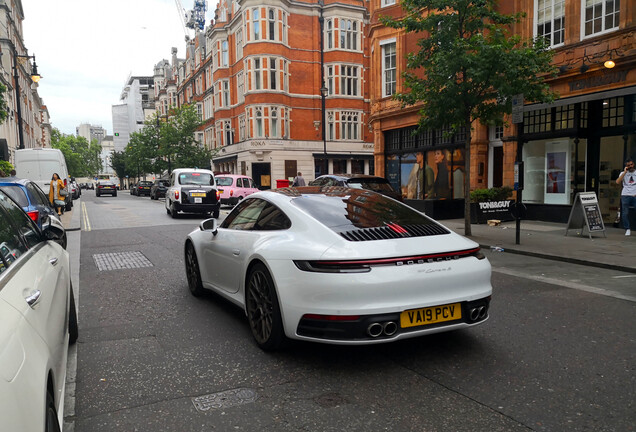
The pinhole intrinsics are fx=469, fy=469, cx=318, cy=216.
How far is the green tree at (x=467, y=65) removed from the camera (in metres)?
10.7

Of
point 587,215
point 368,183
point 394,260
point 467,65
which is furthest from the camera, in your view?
point 368,183

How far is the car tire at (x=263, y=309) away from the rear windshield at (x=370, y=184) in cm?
835

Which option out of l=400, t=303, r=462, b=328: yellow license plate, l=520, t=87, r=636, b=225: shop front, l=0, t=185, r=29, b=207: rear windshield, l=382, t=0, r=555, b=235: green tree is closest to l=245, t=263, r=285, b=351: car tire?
l=400, t=303, r=462, b=328: yellow license plate

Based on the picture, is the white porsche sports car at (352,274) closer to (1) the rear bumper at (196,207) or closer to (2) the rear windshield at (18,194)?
(2) the rear windshield at (18,194)

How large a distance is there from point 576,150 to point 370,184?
21.8 feet

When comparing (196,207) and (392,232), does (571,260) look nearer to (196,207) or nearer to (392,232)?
(392,232)

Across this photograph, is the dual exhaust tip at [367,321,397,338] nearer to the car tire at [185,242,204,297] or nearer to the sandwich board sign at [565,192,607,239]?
the car tire at [185,242,204,297]

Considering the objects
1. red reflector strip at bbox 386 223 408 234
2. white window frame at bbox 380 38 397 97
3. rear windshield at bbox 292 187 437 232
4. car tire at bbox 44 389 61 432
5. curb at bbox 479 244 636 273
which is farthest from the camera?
white window frame at bbox 380 38 397 97

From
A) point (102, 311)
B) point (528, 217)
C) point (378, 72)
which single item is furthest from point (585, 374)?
point (378, 72)

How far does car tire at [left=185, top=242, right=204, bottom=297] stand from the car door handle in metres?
3.52

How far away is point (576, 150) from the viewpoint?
46.4ft

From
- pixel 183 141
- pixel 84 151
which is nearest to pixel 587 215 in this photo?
pixel 183 141

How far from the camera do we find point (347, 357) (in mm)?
3941

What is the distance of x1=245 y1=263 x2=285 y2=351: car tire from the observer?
12.6ft
